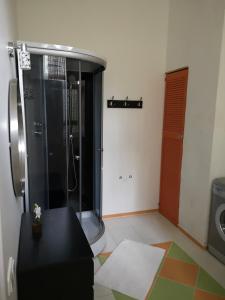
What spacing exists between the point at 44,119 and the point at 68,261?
60.7 inches

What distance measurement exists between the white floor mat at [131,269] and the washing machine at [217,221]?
0.56 metres

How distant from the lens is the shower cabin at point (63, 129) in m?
2.16

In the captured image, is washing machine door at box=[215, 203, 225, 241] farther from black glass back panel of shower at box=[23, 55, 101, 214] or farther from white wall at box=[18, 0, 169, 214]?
black glass back panel of shower at box=[23, 55, 101, 214]

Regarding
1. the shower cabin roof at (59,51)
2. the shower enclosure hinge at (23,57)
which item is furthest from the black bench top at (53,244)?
the shower cabin roof at (59,51)

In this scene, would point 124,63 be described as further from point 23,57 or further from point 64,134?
point 23,57

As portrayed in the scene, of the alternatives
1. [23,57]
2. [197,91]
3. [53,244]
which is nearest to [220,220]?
[197,91]

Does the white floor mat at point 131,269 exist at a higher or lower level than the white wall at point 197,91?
lower

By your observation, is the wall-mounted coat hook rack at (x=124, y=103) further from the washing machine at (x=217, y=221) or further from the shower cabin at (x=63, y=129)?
the washing machine at (x=217, y=221)

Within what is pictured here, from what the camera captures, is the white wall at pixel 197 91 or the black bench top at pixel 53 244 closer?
the black bench top at pixel 53 244

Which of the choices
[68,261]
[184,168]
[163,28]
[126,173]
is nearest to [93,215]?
[126,173]

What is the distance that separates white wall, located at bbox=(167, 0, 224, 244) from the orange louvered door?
0.38ft

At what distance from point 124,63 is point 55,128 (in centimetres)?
134

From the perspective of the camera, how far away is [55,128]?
2484 mm

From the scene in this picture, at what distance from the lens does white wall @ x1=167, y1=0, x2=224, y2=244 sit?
239 centimetres
